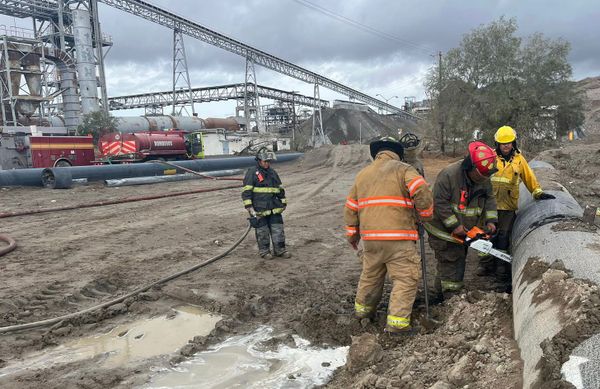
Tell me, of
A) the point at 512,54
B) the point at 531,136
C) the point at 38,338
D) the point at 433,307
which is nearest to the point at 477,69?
the point at 512,54

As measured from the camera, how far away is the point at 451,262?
15.7ft

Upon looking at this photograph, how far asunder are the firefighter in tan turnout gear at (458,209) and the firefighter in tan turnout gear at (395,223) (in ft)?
2.12

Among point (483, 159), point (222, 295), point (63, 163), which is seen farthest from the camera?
point (63, 163)

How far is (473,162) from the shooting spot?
4.54 metres

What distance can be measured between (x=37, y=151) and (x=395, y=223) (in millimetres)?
18632

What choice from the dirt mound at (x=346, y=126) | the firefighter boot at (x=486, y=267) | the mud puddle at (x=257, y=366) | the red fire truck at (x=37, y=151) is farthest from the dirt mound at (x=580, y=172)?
the dirt mound at (x=346, y=126)

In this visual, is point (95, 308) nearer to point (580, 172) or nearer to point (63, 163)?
point (580, 172)

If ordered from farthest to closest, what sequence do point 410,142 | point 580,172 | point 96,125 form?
point 96,125
point 580,172
point 410,142

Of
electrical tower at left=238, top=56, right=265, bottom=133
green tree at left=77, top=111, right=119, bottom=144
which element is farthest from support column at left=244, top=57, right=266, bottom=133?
green tree at left=77, top=111, right=119, bottom=144

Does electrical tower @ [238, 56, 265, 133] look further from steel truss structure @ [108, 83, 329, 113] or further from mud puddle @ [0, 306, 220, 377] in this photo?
mud puddle @ [0, 306, 220, 377]

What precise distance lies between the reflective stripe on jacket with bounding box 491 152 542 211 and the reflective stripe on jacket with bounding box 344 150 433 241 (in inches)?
71.6

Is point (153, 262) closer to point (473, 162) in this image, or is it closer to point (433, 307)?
point (433, 307)

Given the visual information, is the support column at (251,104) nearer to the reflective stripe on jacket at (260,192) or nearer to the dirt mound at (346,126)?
the dirt mound at (346,126)

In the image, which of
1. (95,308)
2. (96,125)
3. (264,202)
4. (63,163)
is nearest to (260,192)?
(264,202)
